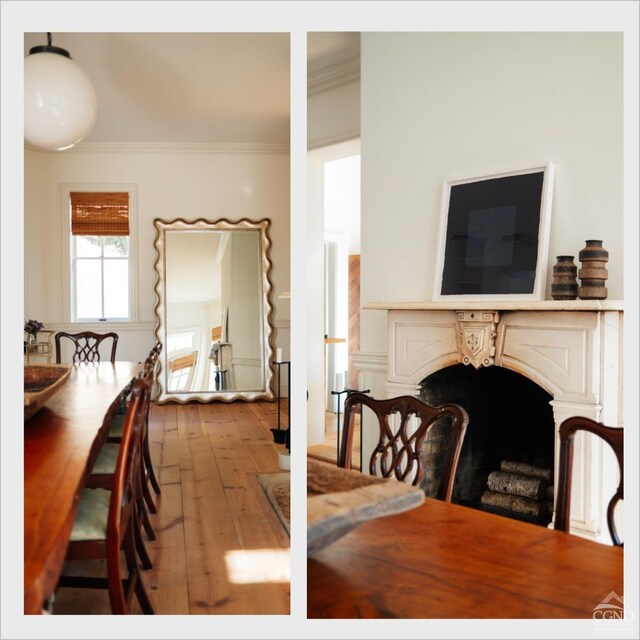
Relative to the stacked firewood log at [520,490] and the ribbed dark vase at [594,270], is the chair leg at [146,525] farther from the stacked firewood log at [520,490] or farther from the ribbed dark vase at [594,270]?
the ribbed dark vase at [594,270]

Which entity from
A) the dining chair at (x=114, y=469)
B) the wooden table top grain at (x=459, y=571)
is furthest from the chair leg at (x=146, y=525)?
the wooden table top grain at (x=459, y=571)

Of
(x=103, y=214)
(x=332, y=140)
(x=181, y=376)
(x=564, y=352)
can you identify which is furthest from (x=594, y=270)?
(x=103, y=214)

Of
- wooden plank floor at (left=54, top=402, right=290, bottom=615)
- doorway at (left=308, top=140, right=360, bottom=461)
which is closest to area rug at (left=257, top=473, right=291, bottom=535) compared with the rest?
wooden plank floor at (left=54, top=402, right=290, bottom=615)

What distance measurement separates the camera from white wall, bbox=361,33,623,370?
2.27 meters

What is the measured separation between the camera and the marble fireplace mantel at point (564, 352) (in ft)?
7.29

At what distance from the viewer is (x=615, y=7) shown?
61.9 inches

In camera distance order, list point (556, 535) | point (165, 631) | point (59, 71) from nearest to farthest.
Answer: point (556, 535) < point (165, 631) < point (59, 71)

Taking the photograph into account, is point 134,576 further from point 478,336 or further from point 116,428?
point 478,336

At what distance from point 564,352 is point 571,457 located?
35.2 inches

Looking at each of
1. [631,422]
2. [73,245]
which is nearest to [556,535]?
[631,422]

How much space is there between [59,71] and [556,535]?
2183mm

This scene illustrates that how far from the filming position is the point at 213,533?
275cm

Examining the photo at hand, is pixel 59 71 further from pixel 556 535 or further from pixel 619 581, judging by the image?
pixel 619 581

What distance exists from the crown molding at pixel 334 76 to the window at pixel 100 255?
3.03m
